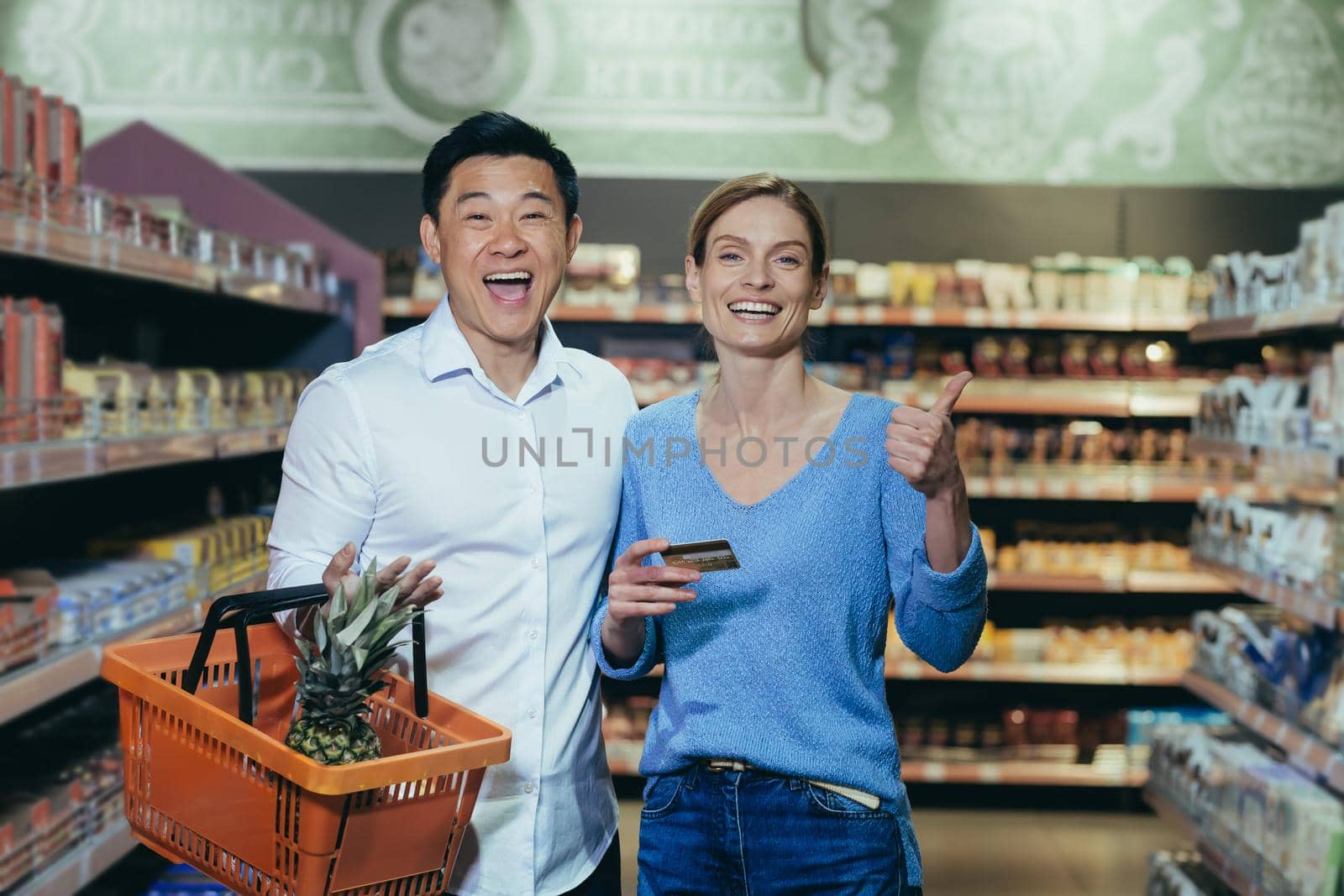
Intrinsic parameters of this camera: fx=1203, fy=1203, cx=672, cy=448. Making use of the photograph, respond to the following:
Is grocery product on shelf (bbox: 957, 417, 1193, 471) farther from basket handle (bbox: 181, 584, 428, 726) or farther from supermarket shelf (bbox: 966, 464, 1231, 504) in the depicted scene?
basket handle (bbox: 181, 584, 428, 726)

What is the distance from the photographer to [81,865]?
287 centimetres

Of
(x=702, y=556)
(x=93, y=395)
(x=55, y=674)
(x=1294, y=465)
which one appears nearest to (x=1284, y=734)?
(x=1294, y=465)

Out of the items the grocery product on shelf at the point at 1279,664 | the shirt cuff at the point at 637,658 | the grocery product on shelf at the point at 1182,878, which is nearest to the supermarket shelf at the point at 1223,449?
the grocery product on shelf at the point at 1279,664

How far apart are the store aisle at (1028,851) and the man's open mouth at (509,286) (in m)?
2.79

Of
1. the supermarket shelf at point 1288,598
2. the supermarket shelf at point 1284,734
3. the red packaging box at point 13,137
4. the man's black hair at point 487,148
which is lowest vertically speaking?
the supermarket shelf at point 1284,734

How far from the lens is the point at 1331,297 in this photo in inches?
126

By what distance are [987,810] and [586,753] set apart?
4.03 metres

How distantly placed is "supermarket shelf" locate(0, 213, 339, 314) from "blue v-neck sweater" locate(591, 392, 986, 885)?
1689mm

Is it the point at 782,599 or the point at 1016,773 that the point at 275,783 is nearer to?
the point at 782,599

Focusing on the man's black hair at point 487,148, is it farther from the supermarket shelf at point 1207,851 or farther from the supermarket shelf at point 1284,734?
the supermarket shelf at point 1207,851

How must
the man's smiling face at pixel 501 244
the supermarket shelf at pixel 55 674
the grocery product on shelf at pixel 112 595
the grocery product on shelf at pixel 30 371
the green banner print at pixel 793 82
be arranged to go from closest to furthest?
the man's smiling face at pixel 501 244
the supermarket shelf at pixel 55 674
the grocery product on shelf at pixel 30 371
the grocery product on shelf at pixel 112 595
the green banner print at pixel 793 82

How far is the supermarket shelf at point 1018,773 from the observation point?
17.0 feet

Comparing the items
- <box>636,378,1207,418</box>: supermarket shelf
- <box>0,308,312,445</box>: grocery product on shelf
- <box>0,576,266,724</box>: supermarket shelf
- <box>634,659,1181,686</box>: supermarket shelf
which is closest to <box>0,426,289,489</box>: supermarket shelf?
<box>0,308,312,445</box>: grocery product on shelf
